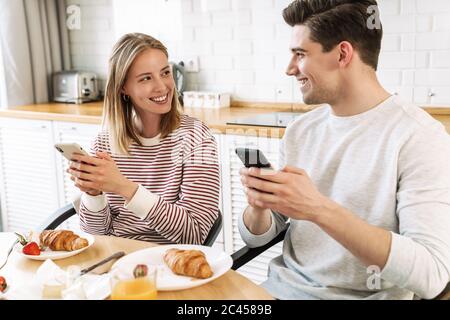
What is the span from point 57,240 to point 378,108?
2.84 ft

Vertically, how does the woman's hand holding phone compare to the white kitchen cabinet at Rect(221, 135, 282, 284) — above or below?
above

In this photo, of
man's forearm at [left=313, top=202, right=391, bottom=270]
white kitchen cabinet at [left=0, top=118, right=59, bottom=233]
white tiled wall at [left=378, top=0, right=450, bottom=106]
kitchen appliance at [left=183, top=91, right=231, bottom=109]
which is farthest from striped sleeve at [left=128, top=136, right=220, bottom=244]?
white kitchen cabinet at [left=0, top=118, right=59, bottom=233]

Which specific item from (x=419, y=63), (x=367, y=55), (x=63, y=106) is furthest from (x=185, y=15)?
(x=367, y=55)

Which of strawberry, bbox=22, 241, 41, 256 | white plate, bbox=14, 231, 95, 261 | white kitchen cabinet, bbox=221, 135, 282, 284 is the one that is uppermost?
strawberry, bbox=22, 241, 41, 256

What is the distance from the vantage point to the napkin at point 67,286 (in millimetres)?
1157

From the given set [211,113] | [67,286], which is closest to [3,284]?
[67,286]

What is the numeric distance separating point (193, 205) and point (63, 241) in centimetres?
47

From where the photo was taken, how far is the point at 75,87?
3.81 m

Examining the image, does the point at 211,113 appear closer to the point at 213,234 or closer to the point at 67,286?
the point at 213,234

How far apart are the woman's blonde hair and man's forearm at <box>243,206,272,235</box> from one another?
0.48 metres

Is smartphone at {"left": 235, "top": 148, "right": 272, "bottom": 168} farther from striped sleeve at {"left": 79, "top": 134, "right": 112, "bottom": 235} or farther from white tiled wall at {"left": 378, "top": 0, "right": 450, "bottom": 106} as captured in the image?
white tiled wall at {"left": 378, "top": 0, "right": 450, "bottom": 106}

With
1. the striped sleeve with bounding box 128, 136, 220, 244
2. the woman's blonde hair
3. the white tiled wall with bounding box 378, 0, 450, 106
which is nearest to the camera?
the striped sleeve with bounding box 128, 136, 220, 244

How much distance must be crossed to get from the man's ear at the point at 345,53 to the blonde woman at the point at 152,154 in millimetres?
582

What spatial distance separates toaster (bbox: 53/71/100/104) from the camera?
383 centimetres
